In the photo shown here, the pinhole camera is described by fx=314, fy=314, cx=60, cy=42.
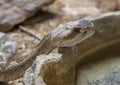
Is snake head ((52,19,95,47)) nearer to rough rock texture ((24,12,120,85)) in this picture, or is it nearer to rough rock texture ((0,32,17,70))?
rough rock texture ((24,12,120,85))

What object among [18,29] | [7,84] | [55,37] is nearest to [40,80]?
[55,37]

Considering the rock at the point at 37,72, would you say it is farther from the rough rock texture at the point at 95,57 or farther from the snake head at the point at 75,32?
the snake head at the point at 75,32

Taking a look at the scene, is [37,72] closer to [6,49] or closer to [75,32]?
[75,32]

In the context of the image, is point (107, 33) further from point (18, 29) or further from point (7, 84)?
point (18, 29)

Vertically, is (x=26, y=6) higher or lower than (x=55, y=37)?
lower

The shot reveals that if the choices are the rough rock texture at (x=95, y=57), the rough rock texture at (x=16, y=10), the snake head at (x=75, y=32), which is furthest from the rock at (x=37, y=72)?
the rough rock texture at (x=16, y=10)
